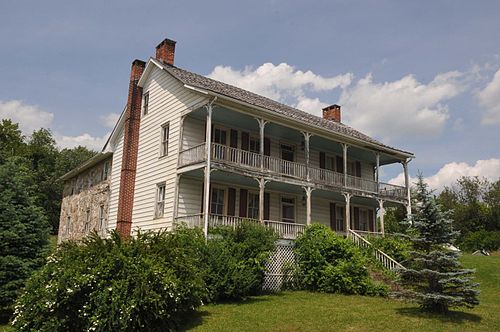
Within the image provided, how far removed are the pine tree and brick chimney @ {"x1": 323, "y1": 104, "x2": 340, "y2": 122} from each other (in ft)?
69.7

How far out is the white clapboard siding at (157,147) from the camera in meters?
18.9

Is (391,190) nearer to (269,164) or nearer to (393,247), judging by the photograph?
(393,247)

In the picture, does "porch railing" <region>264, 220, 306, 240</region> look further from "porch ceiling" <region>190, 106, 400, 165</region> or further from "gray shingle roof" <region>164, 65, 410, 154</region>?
"gray shingle roof" <region>164, 65, 410, 154</region>

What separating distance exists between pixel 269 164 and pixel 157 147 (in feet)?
18.0

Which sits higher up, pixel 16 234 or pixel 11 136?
pixel 11 136

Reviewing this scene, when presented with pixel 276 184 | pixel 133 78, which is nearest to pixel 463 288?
pixel 276 184

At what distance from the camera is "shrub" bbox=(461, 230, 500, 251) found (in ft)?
131

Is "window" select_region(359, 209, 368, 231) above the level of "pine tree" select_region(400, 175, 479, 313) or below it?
above

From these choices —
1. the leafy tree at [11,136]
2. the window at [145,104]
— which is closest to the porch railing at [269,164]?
the window at [145,104]

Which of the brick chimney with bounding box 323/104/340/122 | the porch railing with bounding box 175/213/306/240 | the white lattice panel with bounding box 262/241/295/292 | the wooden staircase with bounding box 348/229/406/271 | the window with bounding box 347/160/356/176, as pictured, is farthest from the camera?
the brick chimney with bounding box 323/104/340/122

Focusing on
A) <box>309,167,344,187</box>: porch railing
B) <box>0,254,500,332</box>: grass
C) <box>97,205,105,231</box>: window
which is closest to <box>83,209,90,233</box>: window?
<box>97,205,105,231</box>: window

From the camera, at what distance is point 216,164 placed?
17.1 meters

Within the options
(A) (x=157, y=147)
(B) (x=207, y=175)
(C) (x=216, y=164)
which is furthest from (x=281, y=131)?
(B) (x=207, y=175)

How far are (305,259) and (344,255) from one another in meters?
1.56
